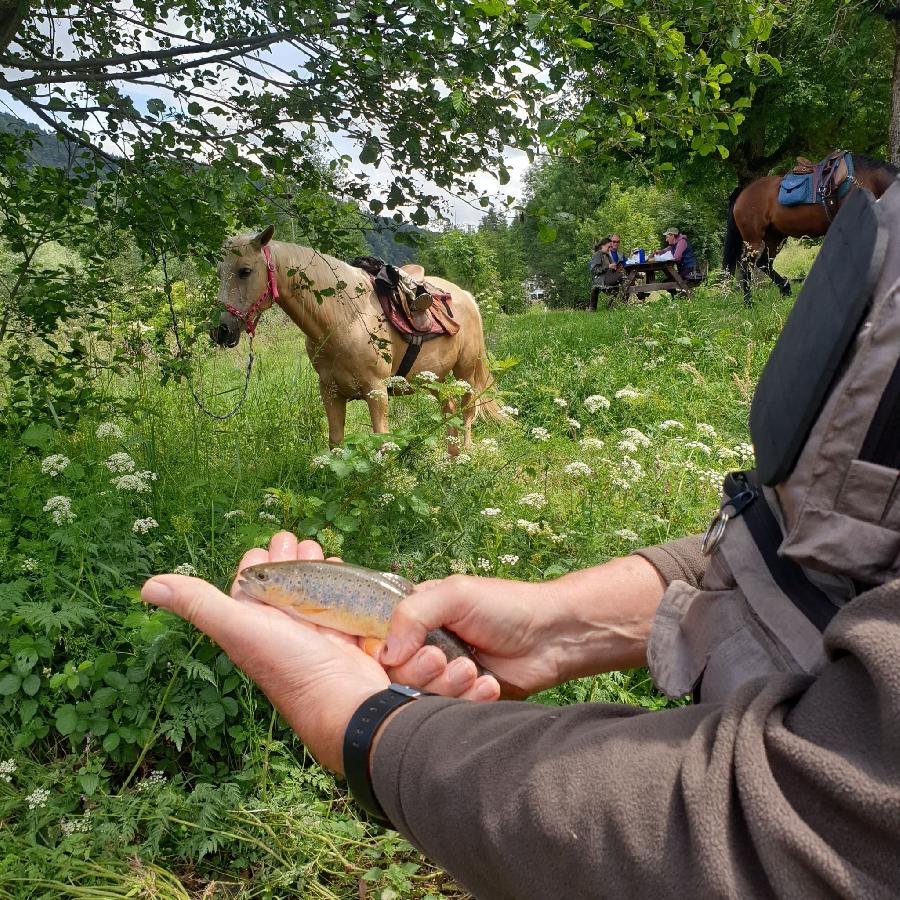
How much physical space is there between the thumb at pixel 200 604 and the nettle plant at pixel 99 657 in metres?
0.93

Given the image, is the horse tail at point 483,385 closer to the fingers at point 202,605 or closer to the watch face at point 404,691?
the fingers at point 202,605

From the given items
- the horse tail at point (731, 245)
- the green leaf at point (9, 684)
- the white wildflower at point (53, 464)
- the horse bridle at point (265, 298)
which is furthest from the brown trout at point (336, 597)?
the horse tail at point (731, 245)

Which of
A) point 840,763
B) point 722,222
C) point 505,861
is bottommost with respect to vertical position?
point 505,861

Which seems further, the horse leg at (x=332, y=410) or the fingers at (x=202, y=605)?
the horse leg at (x=332, y=410)

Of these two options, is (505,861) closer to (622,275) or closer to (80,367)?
(80,367)

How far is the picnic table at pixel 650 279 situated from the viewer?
19547 mm

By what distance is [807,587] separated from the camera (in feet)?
3.87

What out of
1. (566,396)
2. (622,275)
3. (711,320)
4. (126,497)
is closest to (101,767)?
(126,497)

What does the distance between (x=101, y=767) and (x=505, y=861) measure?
6.78ft

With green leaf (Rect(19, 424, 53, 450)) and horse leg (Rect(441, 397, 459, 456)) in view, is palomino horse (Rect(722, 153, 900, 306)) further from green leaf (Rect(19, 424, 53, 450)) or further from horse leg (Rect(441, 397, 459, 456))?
green leaf (Rect(19, 424, 53, 450))

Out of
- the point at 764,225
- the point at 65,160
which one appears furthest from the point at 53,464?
the point at 764,225

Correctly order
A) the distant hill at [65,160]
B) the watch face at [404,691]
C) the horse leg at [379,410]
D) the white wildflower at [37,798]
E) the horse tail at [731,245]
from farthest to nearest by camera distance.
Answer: the horse tail at [731,245] < the horse leg at [379,410] < the distant hill at [65,160] < the white wildflower at [37,798] < the watch face at [404,691]

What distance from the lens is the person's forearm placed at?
182cm

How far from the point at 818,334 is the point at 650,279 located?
2152cm
